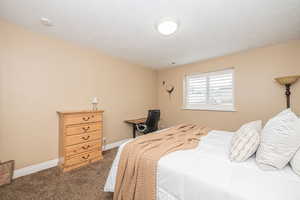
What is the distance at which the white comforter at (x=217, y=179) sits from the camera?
0.77 metres

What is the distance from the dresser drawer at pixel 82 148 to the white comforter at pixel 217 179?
184 centimetres

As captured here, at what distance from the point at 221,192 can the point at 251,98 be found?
9.11 ft

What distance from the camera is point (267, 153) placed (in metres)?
0.99

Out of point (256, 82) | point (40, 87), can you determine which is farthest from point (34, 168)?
point (256, 82)

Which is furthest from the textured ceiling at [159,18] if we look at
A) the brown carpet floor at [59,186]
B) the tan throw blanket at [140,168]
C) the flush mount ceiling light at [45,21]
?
the brown carpet floor at [59,186]

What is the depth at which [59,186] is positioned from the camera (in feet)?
5.91

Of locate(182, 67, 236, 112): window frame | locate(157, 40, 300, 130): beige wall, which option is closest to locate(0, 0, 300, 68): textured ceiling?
locate(157, 40, 300, 130): beige wall

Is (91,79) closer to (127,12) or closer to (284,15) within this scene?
(127,12)

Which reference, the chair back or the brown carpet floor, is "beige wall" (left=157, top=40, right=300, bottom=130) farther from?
the brown carpet floor

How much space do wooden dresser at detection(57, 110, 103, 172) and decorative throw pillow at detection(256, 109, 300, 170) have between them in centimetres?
251

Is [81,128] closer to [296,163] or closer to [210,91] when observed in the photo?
[296,163]

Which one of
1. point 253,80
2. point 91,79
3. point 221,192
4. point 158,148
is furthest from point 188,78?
point 221,192

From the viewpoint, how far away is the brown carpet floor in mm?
1617

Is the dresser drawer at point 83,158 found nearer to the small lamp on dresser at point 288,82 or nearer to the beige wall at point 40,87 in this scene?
the beige wall at point 40,87
